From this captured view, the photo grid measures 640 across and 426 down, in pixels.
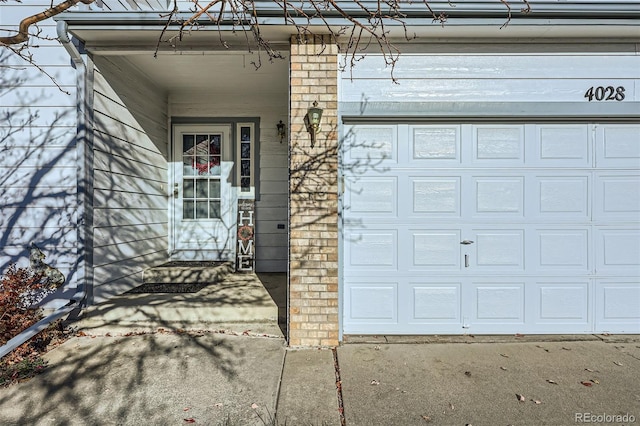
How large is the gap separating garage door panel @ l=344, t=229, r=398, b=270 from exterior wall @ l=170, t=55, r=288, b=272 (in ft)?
7.88

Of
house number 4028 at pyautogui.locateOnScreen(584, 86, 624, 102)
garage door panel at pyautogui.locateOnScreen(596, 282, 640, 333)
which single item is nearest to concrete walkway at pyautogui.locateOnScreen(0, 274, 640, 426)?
garage door panel at pyautogui.locateOnScreen(596, 282, 640, 333)

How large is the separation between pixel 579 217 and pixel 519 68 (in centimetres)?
186

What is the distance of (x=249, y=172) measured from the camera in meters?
6.04

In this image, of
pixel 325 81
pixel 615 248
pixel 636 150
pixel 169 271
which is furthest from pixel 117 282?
pixel 636 150

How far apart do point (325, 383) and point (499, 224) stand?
2.63 m

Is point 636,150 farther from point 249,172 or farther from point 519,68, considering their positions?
point 249,172

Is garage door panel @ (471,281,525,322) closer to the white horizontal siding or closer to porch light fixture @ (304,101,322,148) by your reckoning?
the white horizontal siding

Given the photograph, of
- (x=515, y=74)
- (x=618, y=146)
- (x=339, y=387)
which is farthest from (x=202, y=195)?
(x=618, y=146)

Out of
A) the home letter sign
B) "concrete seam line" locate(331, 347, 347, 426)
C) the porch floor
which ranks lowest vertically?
"concrete seam line" locate(331, 347, 347, 426)

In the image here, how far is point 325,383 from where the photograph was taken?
2857 millimetres

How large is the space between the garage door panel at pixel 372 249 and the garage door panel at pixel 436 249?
9.8 inches

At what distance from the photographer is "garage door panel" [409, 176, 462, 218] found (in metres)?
3.81

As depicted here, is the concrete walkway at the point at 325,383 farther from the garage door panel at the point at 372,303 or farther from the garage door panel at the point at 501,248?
the garage door panel at the point at 501,248

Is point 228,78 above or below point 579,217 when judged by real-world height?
above
